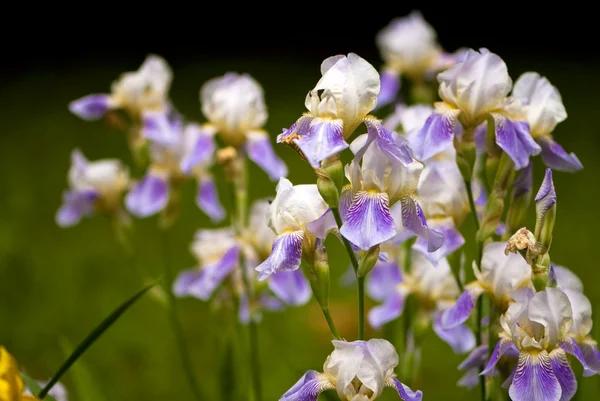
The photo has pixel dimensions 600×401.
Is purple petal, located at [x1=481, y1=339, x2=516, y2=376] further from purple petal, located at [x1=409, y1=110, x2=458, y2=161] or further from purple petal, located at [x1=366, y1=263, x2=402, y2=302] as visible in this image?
purple petal, located at [x1=366, y1=263, x2=402, y2=302]

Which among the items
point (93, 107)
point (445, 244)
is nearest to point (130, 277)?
point (93, 107)

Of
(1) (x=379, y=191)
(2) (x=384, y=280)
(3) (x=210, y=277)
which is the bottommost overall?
(2) (x=384, y=280)

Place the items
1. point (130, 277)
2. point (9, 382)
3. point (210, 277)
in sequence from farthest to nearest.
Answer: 1. point (130, 277)
2. point (210, 277)
3. point (9, 382)

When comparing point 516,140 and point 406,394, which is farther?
point 516,140

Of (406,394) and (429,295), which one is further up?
(406,394)

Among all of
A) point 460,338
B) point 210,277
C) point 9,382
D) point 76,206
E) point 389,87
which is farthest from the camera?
point 389,87

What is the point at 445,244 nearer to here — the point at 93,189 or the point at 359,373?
the point at 359,373
